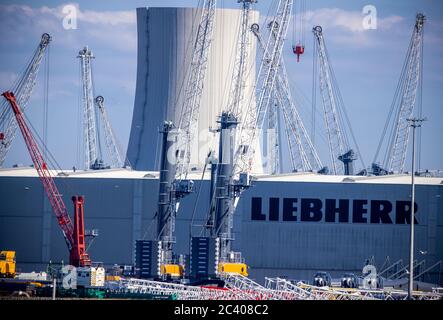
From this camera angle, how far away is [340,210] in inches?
2589

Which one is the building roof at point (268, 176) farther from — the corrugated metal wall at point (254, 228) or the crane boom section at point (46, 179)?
the crane boom section at point (46, 179)

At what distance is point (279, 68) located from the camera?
86.2m

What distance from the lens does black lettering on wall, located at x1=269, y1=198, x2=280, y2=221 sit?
65.9 metres

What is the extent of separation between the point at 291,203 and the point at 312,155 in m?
19.3

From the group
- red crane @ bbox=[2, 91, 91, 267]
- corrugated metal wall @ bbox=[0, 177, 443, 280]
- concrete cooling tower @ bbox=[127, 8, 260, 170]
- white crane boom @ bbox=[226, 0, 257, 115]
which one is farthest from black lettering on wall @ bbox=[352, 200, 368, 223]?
red crane @ bbox=[2, 91, 91, 267]

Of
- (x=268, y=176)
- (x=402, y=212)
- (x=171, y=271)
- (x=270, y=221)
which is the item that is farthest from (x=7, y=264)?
(x=402, y=212)

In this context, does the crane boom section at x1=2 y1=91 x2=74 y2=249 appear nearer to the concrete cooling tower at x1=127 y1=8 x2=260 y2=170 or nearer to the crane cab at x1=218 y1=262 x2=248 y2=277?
the concrete cooling tower at x1=127 y1=8 x2=260 y2=170

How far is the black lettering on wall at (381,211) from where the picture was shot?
6550cm

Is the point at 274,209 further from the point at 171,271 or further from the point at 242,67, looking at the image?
the point at 242,67

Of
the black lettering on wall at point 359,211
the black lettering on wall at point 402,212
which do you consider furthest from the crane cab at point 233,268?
the black lettering on wall at point 402,212

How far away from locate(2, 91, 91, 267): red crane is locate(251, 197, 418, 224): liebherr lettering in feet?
33.4

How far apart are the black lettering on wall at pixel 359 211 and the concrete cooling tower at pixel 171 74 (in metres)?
10.00

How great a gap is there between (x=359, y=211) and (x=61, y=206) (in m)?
15.6
